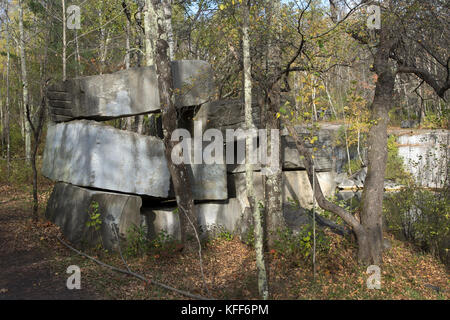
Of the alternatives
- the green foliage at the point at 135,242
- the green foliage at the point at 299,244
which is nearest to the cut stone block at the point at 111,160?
the green foliage at the point at 135,242

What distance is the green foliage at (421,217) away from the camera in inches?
301

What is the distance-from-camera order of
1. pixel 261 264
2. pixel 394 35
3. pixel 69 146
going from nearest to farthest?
pixel 261 264, pixel 394 35, pixel 69 146

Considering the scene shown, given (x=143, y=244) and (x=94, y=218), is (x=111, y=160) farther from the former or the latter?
(x=143, y=244)

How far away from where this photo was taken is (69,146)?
7656mm

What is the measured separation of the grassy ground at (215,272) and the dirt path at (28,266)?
13 mm

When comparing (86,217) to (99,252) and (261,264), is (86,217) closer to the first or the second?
(99,252)

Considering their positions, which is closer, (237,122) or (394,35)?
(394,35)

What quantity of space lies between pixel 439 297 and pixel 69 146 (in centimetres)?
710

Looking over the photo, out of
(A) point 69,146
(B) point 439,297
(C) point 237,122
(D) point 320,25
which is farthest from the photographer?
(C) point 237,122

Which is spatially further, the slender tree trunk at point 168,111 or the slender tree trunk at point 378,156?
the slender tree trunk at point 378,156

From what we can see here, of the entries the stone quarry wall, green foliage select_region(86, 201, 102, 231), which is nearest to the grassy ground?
green foliage select_region(86, 201, 102, 231)

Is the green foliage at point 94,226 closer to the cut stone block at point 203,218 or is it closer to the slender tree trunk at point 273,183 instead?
the cut stone block at point 203,218

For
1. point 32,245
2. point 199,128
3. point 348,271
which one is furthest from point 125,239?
point 348,271

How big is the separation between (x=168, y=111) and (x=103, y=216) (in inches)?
88.5
